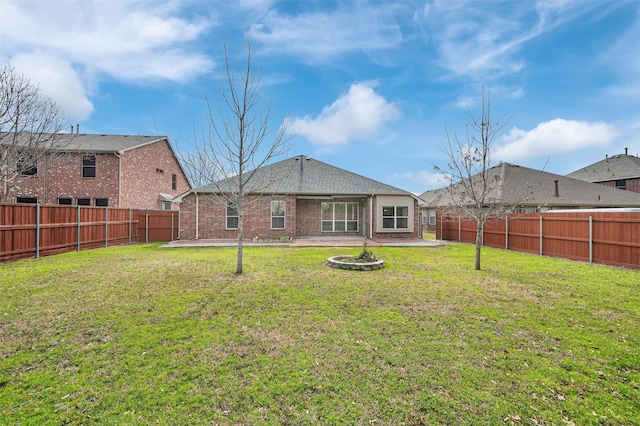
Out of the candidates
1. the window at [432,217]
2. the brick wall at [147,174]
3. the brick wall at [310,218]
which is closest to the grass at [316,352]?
the brick wall at [310,218]

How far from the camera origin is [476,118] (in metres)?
10.9

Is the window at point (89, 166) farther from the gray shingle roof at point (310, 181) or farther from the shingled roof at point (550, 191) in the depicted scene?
the shingled roof at point (550, 191)

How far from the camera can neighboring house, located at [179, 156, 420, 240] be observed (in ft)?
58.5

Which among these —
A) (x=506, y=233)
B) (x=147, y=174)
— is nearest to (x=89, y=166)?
(x=147, y=174)

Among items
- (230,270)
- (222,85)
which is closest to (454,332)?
(230,270)

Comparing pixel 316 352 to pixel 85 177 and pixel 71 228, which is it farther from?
pixel 85 177

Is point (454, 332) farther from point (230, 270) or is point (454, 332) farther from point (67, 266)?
point (67, 266)

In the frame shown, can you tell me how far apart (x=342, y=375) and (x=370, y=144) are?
57.2 ft

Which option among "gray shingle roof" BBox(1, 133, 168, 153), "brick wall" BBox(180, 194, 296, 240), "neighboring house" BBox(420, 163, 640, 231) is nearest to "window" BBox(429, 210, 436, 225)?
"neighboring house" BBox(420, 163, 640, 231)

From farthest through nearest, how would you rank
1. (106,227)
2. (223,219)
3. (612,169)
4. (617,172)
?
(612,169) → (617,172) → (223,219) → (106,227)

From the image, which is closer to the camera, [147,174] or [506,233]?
[506,233]

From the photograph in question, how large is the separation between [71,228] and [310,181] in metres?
12.5

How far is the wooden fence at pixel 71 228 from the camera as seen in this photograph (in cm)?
1027

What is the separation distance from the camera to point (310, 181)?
19.5 meters
